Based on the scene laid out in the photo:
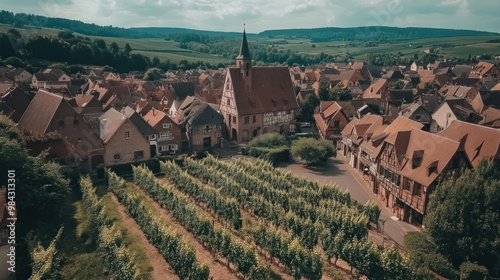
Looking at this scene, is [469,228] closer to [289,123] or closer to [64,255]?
[64,255]

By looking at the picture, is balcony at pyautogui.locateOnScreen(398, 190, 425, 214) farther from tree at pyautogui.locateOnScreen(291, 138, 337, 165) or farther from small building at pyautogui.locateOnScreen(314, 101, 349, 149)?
small building at pyautogui.locateOnScreen(314, 101, 349, 149)

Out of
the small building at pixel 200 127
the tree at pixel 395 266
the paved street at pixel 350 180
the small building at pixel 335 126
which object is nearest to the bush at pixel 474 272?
the tree at pixel 395 266

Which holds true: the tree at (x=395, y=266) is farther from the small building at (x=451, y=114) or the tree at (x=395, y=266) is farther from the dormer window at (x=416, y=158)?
the small building at (x=451, y=114)

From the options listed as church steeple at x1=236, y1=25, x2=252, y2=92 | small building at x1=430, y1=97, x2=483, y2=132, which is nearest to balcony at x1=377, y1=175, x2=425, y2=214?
small building at x1=430, y1=97, x2=483, y2=132

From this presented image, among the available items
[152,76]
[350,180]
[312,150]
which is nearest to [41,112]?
A: [312,150]

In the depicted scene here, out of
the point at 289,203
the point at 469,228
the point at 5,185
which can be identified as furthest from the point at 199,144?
the point at 469,228
